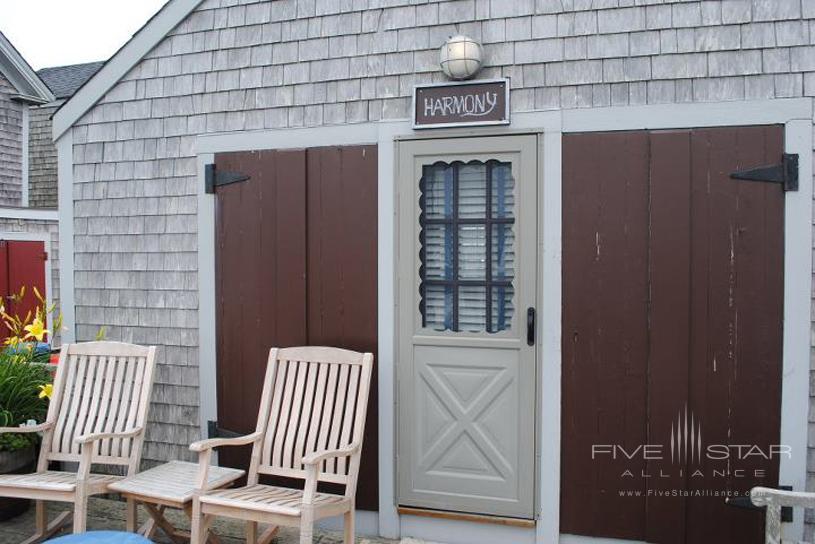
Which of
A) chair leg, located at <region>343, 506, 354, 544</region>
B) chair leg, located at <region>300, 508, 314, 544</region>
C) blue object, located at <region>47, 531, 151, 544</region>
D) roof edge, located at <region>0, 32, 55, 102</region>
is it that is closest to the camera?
blue object, located at <region>47, 531, 151, 544</region>

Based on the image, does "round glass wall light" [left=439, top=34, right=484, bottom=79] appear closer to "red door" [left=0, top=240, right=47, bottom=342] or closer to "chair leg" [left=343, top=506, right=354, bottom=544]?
"chair leg" [left=343, top=506, right=354, bottom=544]

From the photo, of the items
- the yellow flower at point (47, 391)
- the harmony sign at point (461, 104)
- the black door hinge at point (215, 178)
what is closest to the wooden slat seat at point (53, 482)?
the yellow flower at point (47, 391)

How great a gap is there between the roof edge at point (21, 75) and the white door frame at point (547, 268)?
703 cm

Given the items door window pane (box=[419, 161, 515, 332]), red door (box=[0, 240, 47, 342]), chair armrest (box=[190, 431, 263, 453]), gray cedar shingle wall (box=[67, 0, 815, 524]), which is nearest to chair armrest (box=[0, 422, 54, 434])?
gray cedar shingle wall (box=[67, 0, 815, 524])

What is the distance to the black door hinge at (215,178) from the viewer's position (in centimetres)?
391

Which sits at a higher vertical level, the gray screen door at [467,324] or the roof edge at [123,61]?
the roof edge at [123,61]

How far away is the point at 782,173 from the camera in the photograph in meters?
3.08

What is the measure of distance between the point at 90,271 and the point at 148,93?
3.73 feet

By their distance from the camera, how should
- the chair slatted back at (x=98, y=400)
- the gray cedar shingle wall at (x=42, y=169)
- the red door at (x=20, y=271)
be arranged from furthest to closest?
the gray cedar shingle wall at (x=42, y=169)
the red door at (x=20, y=271)
the chair slatted back at (x=98, y=400)

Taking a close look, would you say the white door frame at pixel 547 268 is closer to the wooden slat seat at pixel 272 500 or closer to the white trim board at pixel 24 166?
the wooden slat seat at pixel 272 500

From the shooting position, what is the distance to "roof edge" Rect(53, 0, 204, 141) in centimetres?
401

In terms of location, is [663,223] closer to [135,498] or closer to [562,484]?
[562,484]

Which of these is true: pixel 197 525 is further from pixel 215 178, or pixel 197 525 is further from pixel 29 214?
pixel 29 214

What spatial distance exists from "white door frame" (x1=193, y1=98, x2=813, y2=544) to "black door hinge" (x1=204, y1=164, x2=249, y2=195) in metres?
0.06
